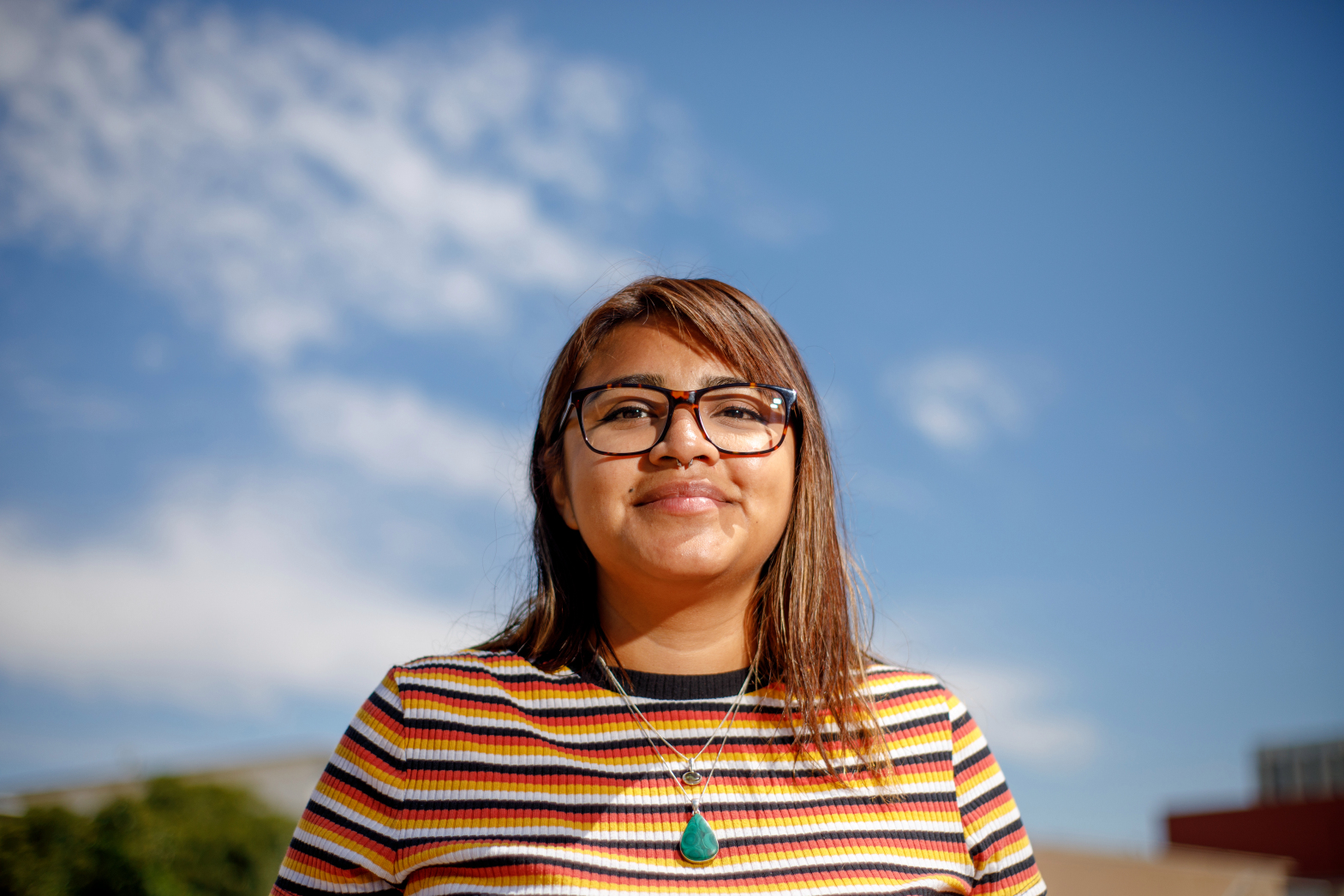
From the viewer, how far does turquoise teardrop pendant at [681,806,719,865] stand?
1.68 m

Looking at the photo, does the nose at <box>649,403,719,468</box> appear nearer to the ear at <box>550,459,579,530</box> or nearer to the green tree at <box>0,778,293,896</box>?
the ear at <box>550,459,579,530</box>

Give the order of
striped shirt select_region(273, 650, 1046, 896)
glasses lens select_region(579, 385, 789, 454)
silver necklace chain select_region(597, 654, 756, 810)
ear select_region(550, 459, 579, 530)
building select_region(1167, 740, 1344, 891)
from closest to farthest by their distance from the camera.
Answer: striped shirt select_region(273, 650, 1046, 896)
silver necklace chain select_region(597, 654, 756, 810)
glasses lens select_region(579, 385, 789, 454)
ear select_region(550, 459, 579, 530)
building select_region(1167, 740, 1344, 891)

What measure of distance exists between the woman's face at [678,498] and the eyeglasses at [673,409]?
2cm

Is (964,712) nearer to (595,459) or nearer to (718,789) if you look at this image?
(718,789)

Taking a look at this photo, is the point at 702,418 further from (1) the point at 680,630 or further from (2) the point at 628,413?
(1) the point at 680,630

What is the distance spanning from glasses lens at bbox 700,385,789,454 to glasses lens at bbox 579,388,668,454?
9cm

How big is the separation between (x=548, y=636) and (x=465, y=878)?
52 cm

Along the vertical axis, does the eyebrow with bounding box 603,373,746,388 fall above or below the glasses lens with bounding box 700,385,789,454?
above

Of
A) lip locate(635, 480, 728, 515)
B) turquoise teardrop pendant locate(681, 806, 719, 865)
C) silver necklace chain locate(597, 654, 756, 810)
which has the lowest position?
turquoise teardrop pendant locate(681, 806, 719, 865)

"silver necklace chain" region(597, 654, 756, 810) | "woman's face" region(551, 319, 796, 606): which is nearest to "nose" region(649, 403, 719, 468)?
"woman's face" region(551, 319, 796, 606)

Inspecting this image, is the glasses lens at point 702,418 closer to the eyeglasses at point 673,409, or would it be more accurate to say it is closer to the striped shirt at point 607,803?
the eyeglasses at point 673,409

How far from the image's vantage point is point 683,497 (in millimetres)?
1833

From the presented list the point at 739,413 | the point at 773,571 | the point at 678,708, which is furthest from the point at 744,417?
the point at 678,708

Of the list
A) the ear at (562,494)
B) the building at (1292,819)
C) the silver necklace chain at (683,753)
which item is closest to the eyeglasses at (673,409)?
the ear at (562,494)
